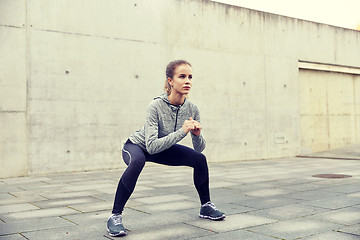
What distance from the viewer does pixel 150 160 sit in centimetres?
386

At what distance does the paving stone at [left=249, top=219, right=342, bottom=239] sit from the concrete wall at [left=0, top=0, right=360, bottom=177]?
19.8 feet

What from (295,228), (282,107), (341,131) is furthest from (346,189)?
(341,131)

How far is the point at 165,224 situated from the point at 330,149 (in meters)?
11.1

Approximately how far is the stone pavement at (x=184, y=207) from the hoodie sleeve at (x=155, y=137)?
780 millimetres

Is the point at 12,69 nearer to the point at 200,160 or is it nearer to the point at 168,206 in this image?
the point at 168,206

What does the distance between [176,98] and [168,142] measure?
523 mm

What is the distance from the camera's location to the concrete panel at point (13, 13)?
816 centimetres

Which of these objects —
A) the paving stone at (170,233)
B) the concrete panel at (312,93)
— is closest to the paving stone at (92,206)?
the paving stone at (170,233)

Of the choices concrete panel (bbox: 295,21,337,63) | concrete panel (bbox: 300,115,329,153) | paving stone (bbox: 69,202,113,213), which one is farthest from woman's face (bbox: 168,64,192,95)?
concrete panel (bbox: 300,115,329,153)

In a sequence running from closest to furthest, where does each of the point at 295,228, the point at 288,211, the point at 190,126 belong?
the point at 190,126 → the point at 295,228 → the point at 288,211

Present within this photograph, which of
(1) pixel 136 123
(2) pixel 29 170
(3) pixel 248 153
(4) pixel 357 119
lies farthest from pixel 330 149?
(2) pixel 29 170

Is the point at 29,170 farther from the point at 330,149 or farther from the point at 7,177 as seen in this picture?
the point at 330,149

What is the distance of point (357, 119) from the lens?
14.5 meters

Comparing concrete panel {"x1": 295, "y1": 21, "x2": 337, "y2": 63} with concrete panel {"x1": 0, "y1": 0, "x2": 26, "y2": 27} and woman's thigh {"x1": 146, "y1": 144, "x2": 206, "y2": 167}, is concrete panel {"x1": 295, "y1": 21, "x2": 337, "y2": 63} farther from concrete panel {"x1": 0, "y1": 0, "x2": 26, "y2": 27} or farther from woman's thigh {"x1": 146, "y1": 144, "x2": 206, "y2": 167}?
woman's thigh {"x1": 146, "y1": 144, "x2": 206, "y2": 167}
